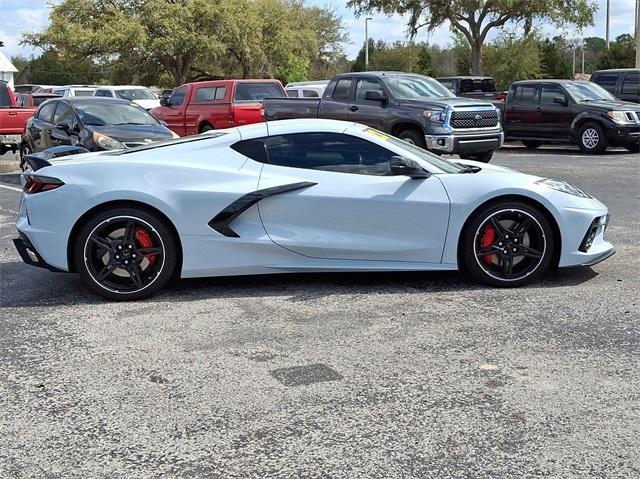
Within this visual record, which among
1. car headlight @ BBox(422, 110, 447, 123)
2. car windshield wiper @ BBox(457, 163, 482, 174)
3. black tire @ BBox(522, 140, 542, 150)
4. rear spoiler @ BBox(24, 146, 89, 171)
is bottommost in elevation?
black tire @ BBox(522, 140, 542, 150)

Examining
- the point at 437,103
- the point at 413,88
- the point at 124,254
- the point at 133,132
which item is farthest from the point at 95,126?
the point at 124,254

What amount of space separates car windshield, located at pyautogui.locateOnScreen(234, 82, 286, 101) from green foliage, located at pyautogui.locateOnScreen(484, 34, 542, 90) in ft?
86.5

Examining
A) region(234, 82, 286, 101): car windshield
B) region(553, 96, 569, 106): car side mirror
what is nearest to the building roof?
region(234, 82, 286, 101): car windshield

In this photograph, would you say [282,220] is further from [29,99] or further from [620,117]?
[29,99]

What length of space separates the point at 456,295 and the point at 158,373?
2.43m

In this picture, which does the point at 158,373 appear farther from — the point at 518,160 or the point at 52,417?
the point at 518,160

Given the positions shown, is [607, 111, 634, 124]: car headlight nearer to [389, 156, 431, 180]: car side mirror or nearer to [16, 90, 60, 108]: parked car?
[389, 156, 431, 180]: car side mirror

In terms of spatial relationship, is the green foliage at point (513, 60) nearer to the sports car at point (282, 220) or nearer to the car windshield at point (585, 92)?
the car windshield at point (585, 92)

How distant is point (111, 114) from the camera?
12766 mm

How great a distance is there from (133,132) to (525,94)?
11403 mm

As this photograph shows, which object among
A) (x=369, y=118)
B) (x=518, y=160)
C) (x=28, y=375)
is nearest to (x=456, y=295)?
(x=28, y=375)

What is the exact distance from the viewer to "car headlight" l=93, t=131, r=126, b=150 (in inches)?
460

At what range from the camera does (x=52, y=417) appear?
12.5ft

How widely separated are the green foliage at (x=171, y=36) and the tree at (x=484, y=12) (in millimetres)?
10700
